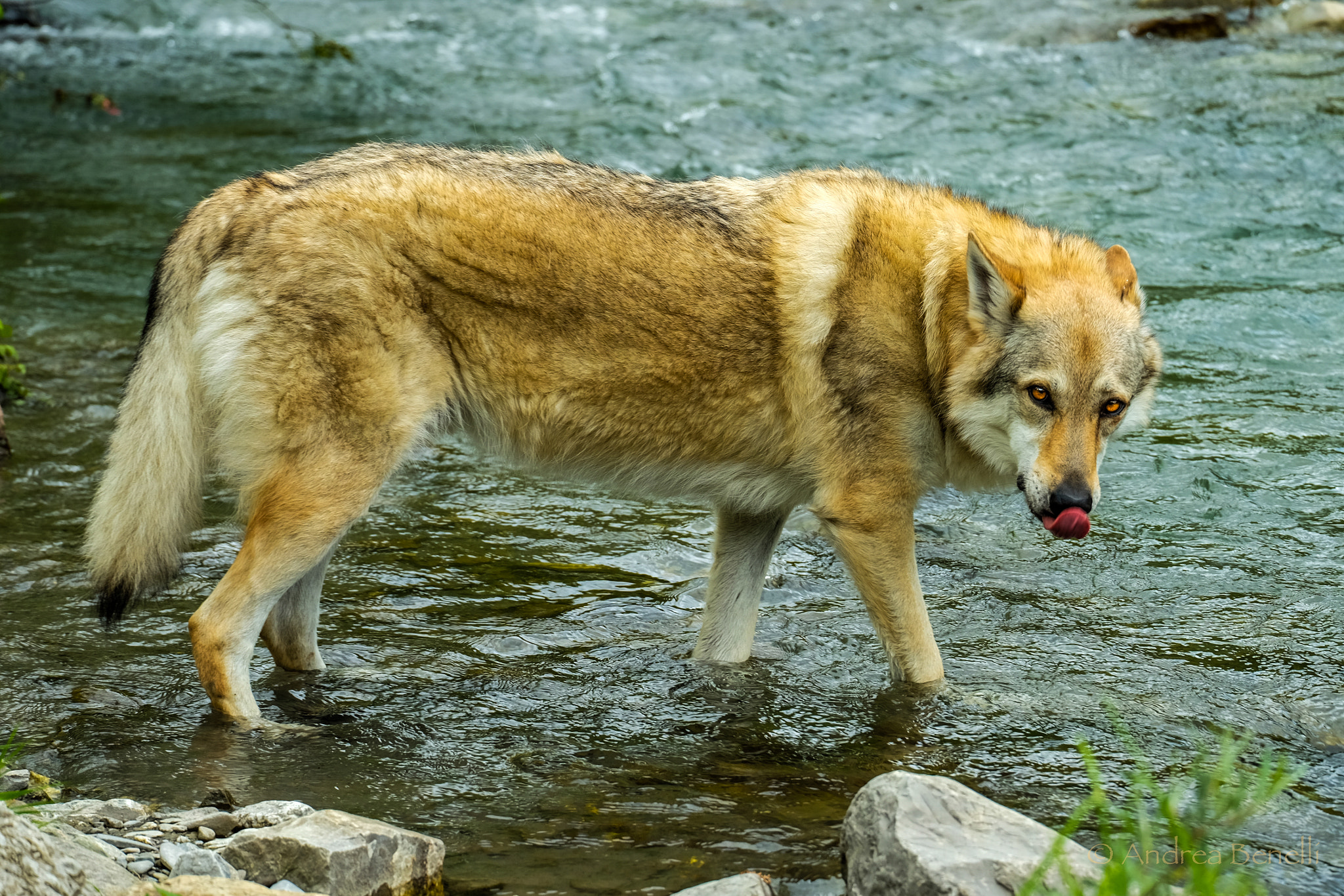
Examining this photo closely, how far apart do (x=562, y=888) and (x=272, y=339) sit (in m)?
2.08

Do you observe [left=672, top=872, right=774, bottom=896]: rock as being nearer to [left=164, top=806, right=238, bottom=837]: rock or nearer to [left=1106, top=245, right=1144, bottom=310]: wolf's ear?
[left=164, top=806, right=238, bottom=837]: rock

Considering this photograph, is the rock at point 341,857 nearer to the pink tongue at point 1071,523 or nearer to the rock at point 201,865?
the rock at point 201,865

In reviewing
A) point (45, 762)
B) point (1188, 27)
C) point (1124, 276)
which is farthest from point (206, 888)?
point (1188, 27)

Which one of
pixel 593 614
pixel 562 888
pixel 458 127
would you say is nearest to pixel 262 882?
pixel 562 888

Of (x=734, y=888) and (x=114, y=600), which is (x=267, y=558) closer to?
(x=114, y=600)

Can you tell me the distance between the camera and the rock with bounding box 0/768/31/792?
12.0 ft

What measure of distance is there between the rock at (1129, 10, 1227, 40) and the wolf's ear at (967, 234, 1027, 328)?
1146cm

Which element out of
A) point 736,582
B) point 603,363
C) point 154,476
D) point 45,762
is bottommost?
point 45,762

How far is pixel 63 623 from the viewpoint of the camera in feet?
16.5

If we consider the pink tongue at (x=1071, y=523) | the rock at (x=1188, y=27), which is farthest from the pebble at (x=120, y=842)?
the rock at (x=1188, y=27)

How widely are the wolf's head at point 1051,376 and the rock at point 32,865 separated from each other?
2.99m

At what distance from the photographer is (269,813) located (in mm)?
3566

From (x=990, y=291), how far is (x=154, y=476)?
2.94 meters

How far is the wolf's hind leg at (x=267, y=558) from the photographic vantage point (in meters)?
4.35
